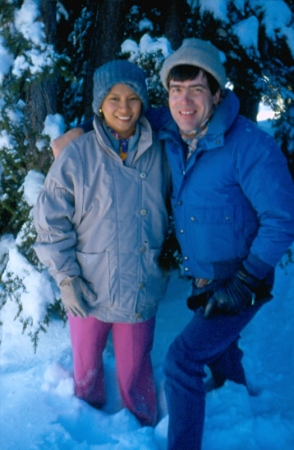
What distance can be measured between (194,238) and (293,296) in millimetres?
2682

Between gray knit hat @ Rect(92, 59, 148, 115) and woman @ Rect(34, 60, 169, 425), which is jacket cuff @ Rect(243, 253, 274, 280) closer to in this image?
woman @ Rect(34, 60, 169, 425)

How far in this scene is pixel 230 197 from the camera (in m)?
2.28

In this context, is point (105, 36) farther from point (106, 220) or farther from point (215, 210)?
point (215, 210)

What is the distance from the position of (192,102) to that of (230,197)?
1.88 ft

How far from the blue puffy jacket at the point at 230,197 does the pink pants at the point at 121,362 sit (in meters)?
0.68

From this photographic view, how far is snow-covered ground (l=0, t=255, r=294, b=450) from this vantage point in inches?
103

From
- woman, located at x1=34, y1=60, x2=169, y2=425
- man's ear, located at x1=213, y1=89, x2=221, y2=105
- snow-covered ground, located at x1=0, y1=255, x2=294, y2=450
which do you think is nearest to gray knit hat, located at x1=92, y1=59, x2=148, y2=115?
woman, located at x1=34, y1=60, x2=169, y2=425

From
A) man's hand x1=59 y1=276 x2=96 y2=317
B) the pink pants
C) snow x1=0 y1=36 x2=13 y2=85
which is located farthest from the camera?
snow x1=0 y1=36 x2=13 y2=85

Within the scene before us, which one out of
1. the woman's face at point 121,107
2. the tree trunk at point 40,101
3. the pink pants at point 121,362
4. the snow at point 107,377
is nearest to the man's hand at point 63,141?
the woman's face at point 121,107

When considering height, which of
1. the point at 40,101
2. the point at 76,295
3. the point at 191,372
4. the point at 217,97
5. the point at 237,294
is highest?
the point at 217,97

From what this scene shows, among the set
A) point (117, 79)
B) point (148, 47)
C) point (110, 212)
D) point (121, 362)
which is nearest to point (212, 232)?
point (110, 212)

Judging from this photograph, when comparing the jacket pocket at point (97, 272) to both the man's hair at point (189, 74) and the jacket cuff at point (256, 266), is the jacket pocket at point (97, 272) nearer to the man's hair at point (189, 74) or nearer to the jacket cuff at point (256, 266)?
the jacket cuff at point (256, 266)

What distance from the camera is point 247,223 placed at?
2297 millimetres

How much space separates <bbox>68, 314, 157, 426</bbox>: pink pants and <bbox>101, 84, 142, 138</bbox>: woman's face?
130 centimetres
